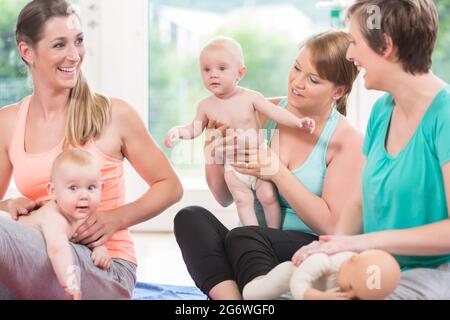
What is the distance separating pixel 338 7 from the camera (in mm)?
1663

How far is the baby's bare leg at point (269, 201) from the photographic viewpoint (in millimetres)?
1188

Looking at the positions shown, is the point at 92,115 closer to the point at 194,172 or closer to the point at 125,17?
the point at 194,172

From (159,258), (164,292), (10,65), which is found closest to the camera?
(164,292)

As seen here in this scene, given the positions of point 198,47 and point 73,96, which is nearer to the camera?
point 73,96

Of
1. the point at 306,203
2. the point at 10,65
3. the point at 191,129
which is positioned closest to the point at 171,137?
the point at 191,129

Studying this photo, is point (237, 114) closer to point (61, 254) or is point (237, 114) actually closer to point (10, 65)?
point (61, 254)

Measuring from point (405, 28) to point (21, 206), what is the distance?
64cm

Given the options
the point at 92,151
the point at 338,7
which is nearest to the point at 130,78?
the point at 92,151

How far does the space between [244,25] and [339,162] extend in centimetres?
59

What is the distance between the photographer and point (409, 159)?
1.00 meters

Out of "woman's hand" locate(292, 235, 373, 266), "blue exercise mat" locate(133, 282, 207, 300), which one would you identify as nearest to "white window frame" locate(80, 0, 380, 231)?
"blue exercise mat" locate(133, 282, 207, 300)

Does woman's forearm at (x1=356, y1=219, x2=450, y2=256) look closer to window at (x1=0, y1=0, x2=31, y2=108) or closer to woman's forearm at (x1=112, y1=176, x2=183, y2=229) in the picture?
woman's forearm at (x1=112, y1=176, x2=183, y2=229)

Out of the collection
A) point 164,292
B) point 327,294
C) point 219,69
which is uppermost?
point 219,69

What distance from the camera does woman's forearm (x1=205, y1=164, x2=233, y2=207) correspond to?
4.05 ft
